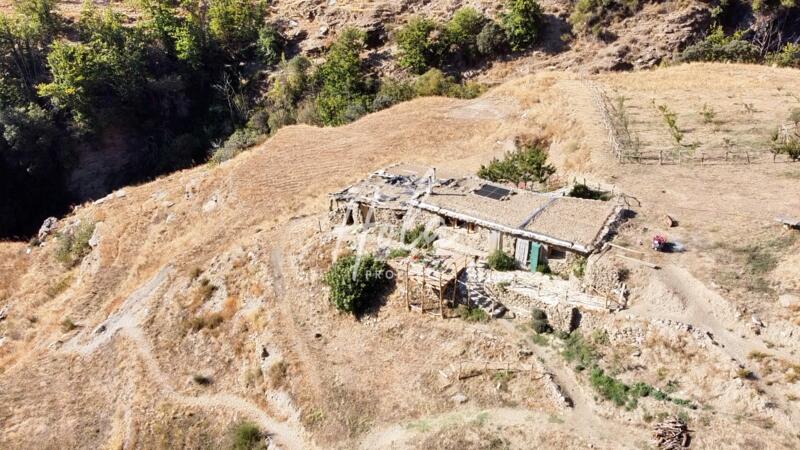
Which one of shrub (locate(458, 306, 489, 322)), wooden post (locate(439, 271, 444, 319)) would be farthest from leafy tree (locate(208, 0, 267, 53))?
shrub (locate(458, 306, 489, 322))

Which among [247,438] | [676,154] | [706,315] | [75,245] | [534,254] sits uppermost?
[676,154]

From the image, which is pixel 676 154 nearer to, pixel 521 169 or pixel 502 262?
pixel 521 169

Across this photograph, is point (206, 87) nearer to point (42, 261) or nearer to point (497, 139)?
point (42, 261)

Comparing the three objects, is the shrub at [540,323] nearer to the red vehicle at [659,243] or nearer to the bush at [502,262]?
the bush at [502,262]

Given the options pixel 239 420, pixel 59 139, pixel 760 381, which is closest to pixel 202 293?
pixel 239 420

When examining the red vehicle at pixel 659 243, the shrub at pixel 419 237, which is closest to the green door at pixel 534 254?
the red vehicle at pixel 659 243

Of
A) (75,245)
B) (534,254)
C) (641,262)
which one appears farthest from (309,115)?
(641,262)
